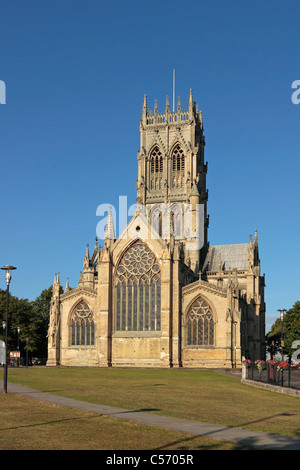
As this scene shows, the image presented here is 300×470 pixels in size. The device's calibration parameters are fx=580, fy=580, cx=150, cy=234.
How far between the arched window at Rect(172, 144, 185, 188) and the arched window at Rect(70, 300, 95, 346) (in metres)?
25.4

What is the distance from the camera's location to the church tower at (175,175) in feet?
275

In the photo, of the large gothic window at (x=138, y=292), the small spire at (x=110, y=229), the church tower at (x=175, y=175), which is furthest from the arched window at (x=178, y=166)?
the large gothic window at (x=138, y=292)

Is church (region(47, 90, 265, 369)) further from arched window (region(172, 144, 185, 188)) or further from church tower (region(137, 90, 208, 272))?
arched window (region(172, 144, 185, 188))

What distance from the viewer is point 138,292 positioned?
229ft

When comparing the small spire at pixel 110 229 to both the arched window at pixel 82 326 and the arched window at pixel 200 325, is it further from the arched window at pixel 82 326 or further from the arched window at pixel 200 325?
the arched window at pixel 200 325

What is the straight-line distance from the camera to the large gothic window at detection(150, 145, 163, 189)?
Result: 89.3m

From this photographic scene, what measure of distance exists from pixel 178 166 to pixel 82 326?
98.6ft

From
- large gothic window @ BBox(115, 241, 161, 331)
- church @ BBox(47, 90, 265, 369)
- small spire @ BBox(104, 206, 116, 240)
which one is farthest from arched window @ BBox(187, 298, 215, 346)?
small spire @ BBox(104, 206, 116, 240)

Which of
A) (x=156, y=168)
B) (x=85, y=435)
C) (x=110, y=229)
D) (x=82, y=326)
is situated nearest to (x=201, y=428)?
(x=85, y=435)

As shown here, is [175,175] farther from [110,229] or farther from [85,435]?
[85,435]

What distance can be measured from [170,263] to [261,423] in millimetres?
50129
